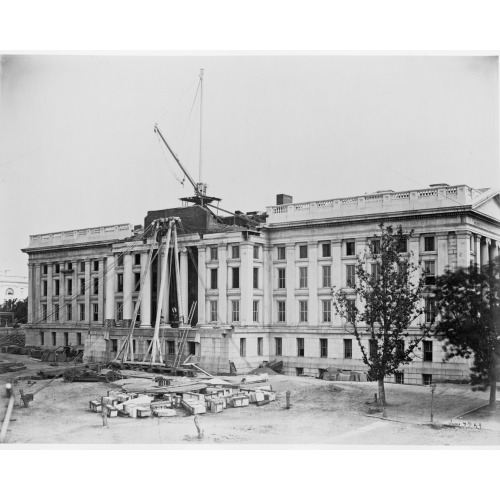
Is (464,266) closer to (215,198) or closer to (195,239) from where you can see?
(215,198)

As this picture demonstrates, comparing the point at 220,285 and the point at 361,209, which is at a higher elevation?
the point at 361,209

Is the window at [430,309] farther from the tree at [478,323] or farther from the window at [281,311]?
the window at [281,311]

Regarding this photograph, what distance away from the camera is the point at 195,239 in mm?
46531

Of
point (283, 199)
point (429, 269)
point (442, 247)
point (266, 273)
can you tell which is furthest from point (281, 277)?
point (442, 247)

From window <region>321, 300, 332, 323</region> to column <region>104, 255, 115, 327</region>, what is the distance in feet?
52.6

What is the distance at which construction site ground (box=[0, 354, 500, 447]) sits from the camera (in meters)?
26.4

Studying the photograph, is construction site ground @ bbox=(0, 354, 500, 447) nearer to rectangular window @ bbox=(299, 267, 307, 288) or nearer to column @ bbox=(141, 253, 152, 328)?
rectangular window @ bbox=(299, 267, 307, 288)

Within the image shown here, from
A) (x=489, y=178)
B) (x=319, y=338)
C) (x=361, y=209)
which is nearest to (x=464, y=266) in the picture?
(x=489, y=178)

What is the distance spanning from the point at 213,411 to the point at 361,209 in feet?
55.1

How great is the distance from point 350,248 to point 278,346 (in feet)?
27.5

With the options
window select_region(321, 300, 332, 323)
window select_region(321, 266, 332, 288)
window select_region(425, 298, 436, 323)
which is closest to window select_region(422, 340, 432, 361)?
window select_region(425, 298, 436, 323)

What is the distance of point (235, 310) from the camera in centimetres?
4519

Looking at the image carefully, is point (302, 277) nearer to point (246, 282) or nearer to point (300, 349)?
point (246, 282)

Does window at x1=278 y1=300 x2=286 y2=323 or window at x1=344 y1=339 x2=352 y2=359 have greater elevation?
window at x1=278 y1=300 x2=286 y2=323
